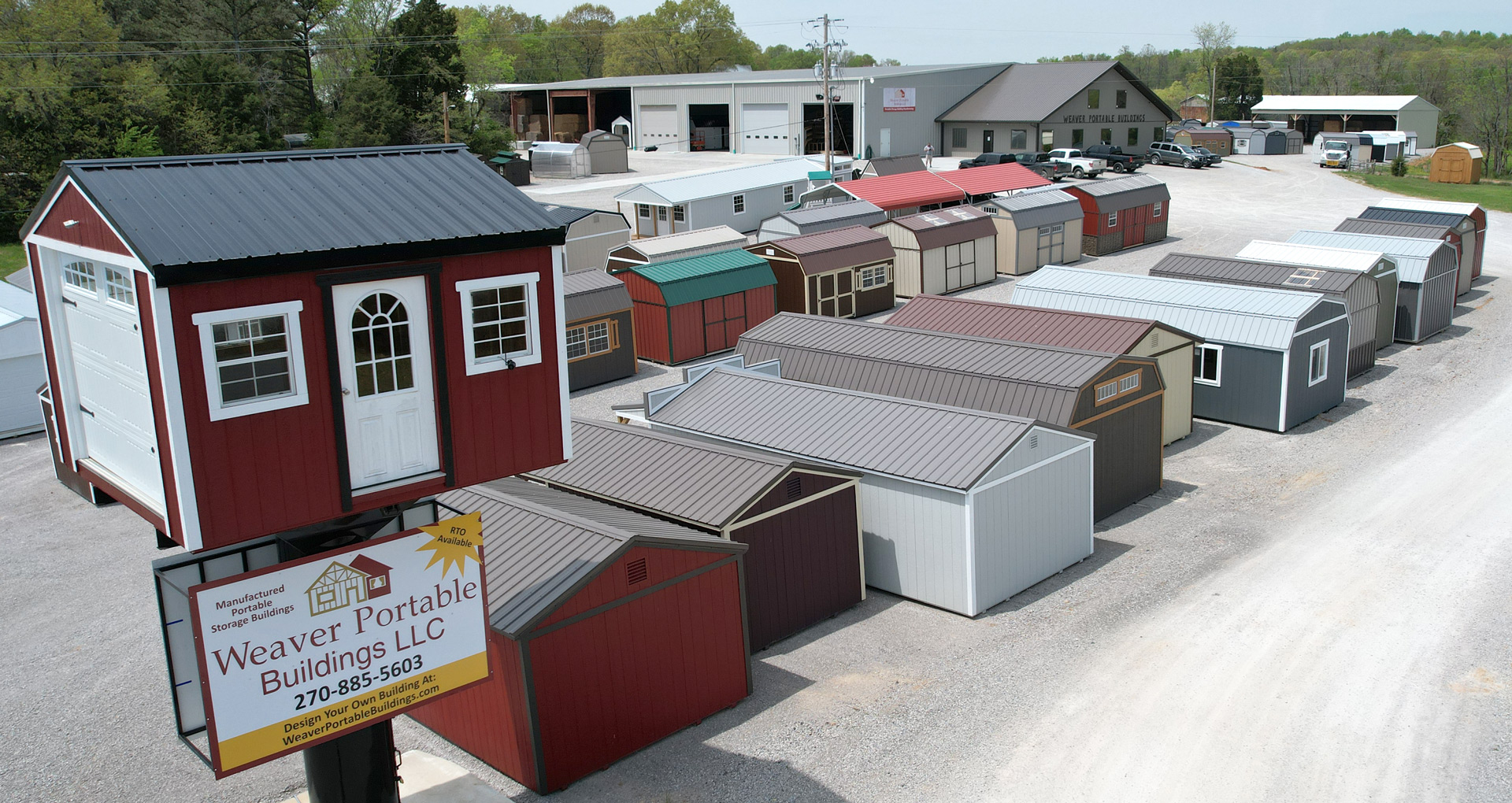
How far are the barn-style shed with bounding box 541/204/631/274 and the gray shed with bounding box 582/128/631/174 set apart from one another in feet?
101

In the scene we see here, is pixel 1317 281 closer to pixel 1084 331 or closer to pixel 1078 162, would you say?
pixel 1084 331

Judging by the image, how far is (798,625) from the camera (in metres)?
17.0

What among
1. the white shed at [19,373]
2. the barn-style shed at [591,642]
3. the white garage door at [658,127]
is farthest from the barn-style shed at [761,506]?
the white garage door at [658,127]

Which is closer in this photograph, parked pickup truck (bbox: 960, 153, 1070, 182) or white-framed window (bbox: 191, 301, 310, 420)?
white-framed window (bbox: 191, 301, 310, 420)

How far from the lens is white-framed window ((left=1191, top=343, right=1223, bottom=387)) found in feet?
88.0

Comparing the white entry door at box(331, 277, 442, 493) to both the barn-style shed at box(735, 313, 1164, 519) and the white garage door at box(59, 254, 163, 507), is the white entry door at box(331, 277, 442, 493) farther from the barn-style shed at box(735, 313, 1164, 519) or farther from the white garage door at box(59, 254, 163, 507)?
the barn-style shed at box(735, 313, 1164, 519)

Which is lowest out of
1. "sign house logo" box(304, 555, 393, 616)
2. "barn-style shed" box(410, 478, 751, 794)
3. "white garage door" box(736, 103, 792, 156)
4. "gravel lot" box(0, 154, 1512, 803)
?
"gravel lot" box(0, 154, 1512, 803)

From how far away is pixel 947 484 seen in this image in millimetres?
16984

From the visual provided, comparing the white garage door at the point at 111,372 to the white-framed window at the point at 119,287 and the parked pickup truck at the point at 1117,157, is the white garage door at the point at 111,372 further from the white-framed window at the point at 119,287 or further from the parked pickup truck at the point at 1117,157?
the parked pickup truck at the point at 1117,157

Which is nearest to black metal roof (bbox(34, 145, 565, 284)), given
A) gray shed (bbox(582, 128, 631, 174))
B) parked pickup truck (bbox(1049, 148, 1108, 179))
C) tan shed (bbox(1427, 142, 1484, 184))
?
parked pickup truck (bbox(1049, 148, 1108, 179))

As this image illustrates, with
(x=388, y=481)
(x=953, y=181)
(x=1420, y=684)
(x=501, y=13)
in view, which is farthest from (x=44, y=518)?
(x=501, y=13)

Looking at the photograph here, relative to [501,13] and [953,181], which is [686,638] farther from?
[501,13]

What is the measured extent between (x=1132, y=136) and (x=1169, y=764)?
72.7 metres

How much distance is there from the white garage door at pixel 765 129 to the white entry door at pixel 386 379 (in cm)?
7322
